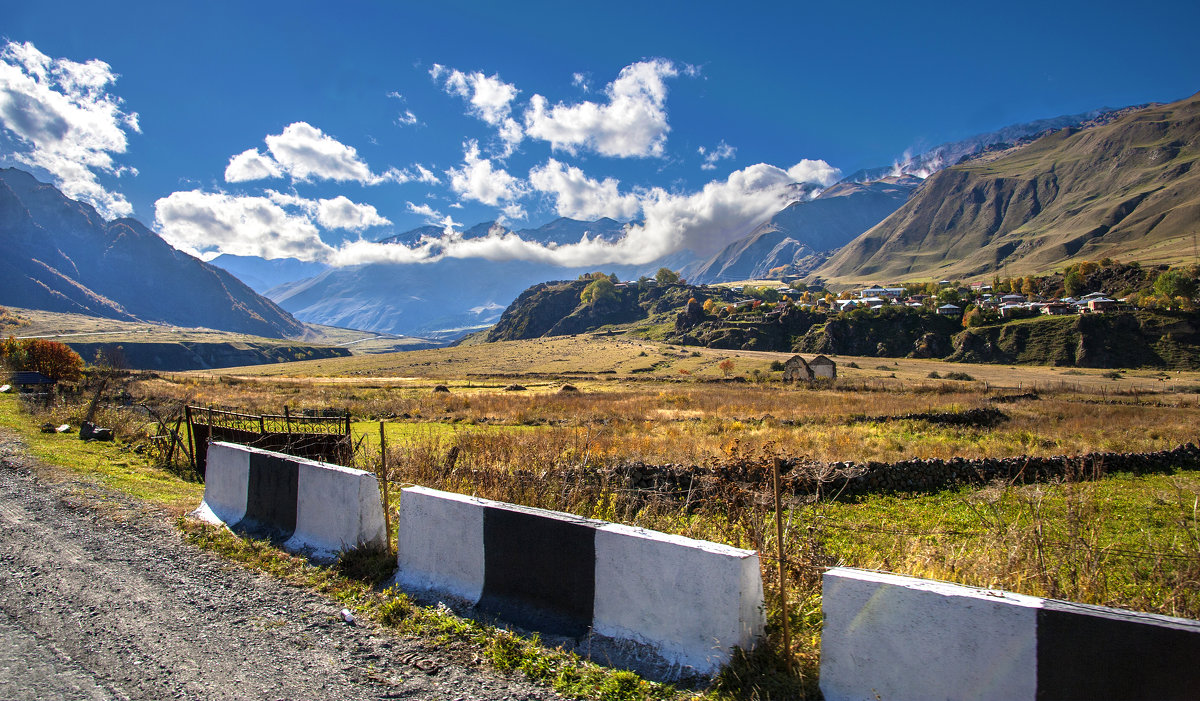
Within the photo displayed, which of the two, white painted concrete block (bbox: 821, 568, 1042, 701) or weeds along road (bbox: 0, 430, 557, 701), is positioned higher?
white painted concrete block (bbox: 821, 568, 1042, 701)

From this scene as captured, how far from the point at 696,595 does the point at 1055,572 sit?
10.0 feet

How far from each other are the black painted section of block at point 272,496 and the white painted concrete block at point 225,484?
18 centimetres

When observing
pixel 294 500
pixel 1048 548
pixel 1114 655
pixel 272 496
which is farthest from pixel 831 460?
pixel 272 496

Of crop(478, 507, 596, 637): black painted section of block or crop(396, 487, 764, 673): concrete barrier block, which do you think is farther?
crop(478, 507, 596, 637): black painted section of block

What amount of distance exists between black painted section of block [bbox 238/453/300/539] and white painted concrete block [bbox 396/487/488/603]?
1.99 metres

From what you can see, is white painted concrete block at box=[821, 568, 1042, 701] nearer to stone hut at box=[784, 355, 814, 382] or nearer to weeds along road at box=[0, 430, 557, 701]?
weeds along road at box=[0, 430, 557, 701]

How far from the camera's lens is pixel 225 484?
8102 mm

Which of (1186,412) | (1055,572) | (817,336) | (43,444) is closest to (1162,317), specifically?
(817,336)

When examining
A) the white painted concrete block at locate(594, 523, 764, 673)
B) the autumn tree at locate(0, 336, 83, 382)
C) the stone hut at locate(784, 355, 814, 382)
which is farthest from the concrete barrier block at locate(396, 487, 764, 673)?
the autumn tree at locate(0, 336, 83, 382)

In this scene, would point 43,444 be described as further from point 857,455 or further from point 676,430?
point 857,455

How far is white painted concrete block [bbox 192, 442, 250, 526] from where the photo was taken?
7820 mm

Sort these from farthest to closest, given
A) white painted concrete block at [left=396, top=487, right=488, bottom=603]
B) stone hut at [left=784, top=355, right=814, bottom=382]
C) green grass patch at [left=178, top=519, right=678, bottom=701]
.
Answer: stone hut at [left=784, top=355, right=814, bottom=382], white painted concrete block at [left=396, top=487, right=488, bottom=603], green grass patch at [left=178, top=519, right=678, bottom=701]

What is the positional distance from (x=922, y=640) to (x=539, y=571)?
3034mm

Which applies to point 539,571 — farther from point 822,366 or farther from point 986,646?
point 822,366
